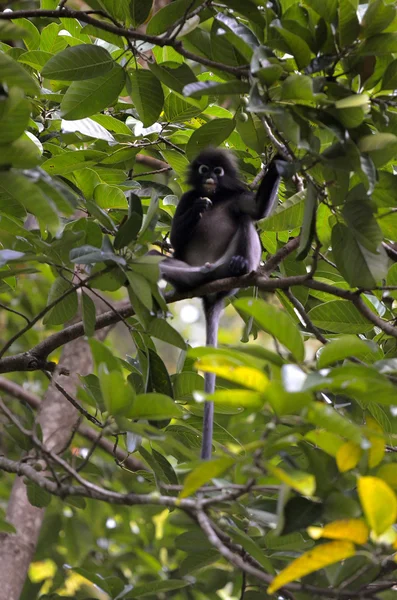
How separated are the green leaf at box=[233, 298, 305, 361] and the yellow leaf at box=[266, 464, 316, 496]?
29 cm

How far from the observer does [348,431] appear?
1.66m

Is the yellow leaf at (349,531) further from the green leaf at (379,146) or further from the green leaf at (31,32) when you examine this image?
the green leaf at (31,32)

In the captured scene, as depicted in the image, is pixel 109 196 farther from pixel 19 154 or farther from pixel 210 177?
pixel 210 177

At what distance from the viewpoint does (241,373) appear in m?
1.69

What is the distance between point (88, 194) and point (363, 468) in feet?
6.22

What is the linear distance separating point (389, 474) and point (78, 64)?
1790 millimetres

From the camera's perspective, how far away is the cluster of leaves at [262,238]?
5.74 ft

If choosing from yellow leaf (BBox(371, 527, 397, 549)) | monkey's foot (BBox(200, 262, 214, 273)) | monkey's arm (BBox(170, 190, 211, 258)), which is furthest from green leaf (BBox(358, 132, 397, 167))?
monkey's arm (BBox(170, 190, 211, 258))

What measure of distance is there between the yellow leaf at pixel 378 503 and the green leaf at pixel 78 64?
6.06ft

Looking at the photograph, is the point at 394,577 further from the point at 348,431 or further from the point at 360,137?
the point at 360,137

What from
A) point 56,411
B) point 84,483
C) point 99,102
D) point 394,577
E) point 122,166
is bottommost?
point 56,411

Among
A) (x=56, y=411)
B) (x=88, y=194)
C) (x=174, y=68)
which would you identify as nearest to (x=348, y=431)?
(x=174, y=68)

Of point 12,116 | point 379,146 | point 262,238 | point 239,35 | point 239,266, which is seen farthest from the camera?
point 239,266

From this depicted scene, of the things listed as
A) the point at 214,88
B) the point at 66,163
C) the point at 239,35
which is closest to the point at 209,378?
the point at 66,163
